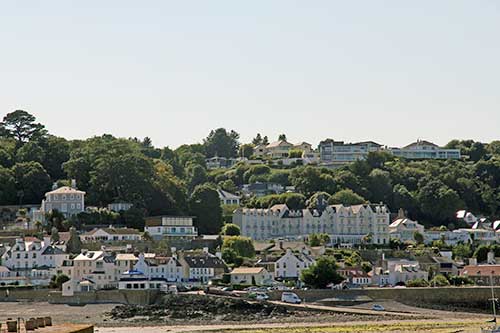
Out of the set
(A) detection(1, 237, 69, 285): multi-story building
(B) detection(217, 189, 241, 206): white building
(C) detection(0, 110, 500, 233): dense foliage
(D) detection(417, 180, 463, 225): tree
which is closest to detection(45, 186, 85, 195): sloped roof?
(C) detection(0, 110, 500, 233): dense foliage

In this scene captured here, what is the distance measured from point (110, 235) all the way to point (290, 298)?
56.5ft

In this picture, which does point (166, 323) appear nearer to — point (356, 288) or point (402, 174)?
point (356, 288)

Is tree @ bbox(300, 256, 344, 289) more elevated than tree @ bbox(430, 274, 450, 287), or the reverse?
tree @ bbox(300, 256, 344, 289)

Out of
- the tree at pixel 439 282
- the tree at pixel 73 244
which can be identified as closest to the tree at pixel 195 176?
the tree at pixel 73 244

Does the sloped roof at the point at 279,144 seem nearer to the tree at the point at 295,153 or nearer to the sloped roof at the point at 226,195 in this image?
the tree at the point at 295,153

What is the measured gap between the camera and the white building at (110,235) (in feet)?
273


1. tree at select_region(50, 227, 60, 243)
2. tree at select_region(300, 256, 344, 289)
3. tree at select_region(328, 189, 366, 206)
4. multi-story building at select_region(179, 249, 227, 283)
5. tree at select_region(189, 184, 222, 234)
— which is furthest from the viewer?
tree at select_region(328, 189, 366, 206)

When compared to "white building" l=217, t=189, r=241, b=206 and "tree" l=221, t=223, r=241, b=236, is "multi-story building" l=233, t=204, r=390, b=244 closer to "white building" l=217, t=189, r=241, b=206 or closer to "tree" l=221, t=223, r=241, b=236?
"tree" l=221, t=223, r=241, b=236

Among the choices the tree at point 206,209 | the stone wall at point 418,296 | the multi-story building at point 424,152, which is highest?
the multi-story building at point 424,152

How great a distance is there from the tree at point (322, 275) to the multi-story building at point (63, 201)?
1977cm

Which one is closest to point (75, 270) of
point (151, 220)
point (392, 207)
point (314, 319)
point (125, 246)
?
point (125, 246)

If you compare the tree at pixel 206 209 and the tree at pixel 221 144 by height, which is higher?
the tree at pixel 221 144

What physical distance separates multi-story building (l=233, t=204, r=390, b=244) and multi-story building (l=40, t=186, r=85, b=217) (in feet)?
46.3

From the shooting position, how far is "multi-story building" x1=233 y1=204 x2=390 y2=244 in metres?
95.8
